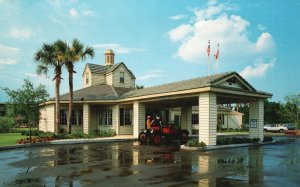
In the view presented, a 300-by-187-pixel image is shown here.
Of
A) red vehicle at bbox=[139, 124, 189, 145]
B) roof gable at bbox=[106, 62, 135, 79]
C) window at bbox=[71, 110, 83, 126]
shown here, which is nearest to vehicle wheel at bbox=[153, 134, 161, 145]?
red vehicle at bbox=[139, 124, 189, 145]

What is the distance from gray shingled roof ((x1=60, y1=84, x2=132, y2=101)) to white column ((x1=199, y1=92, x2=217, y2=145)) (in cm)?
1187

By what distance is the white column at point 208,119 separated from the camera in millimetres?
17094

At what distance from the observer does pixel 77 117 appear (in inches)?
1162

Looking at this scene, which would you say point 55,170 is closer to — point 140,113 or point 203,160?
point 203,160

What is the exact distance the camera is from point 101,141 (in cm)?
2181

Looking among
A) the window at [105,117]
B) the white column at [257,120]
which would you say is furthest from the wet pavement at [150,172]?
the window at [105,117]

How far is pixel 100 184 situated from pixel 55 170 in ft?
9.63

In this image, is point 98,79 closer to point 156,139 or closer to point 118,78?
point 118,78

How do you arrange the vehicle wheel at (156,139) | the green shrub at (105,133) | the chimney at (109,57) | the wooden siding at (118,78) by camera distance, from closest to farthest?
the vehicle wheel at (156,139) → the green shrub at (105,133) → the wooden siding at (118,78) → the chimney at (109,57)

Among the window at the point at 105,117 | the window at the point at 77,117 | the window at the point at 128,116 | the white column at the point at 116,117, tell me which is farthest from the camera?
the window at the point at 77,117

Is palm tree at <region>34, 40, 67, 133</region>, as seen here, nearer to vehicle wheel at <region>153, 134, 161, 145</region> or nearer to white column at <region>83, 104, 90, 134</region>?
white column at <region>83, 104, 90, 134</region>

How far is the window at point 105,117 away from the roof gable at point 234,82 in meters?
14.0

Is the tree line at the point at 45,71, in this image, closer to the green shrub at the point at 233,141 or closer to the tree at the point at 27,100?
the tree at the point at 27,100

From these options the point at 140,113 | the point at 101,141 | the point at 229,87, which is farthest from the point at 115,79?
the point at 229,87
